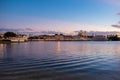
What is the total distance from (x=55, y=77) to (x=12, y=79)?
342 cm

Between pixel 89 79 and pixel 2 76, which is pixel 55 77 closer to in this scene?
pixel 89 79

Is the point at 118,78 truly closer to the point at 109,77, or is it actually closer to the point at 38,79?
the point at 109,77

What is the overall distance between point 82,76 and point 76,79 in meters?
1.47

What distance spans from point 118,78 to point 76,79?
11.4ft

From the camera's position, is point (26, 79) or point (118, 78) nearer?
point (26, 79)

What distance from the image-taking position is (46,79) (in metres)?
16.5

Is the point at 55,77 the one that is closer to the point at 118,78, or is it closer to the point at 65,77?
the point at 65,77

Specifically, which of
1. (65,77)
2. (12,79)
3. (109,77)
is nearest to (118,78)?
(109,77)

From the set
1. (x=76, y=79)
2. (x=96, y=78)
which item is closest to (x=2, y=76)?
(x=76, y=79)

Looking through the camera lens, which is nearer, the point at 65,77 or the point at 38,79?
the point at 38,79

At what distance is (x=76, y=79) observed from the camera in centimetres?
1686

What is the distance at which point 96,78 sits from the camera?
17.4 meters

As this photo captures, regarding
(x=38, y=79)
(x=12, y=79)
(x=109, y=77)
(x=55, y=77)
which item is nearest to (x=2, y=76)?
(x=12, y=79)

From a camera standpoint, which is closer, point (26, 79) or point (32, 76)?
point (26, 79)
